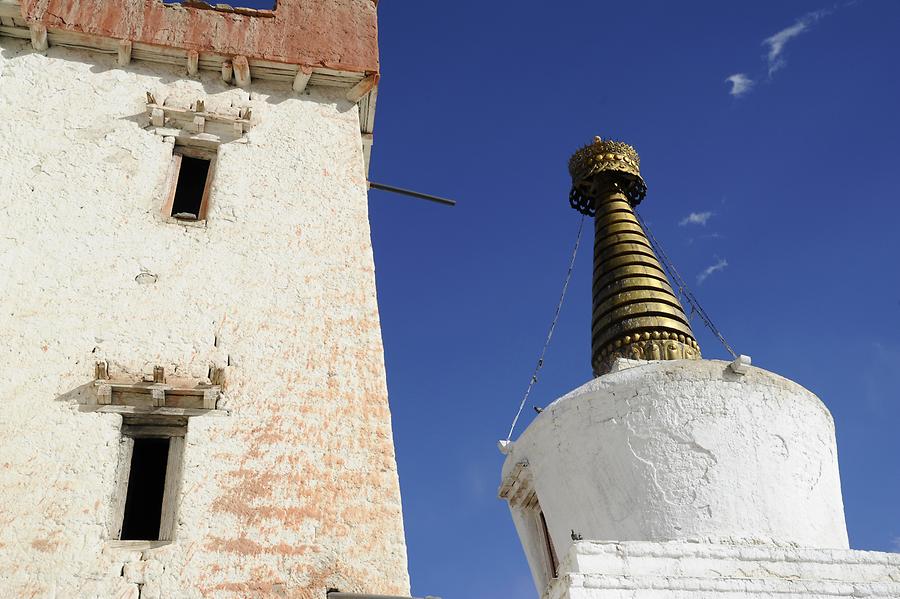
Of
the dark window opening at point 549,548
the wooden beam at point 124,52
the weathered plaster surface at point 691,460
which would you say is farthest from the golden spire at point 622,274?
the wooden beam at point 124,52

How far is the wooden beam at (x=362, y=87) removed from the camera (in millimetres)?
9852

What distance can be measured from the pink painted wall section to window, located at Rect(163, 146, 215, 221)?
1.32m

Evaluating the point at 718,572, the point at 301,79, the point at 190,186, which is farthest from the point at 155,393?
the point at 718,572

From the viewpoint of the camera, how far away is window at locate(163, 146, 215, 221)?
858 centimetres

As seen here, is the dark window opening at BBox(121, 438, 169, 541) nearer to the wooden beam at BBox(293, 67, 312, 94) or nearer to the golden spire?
the wooden beam at BBox(293, 67, 312, 94)

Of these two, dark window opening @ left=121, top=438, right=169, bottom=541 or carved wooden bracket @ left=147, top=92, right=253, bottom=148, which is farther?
carved wooden bracket @ left=147, top=92, right=253, bottom=148

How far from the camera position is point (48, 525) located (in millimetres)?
6137

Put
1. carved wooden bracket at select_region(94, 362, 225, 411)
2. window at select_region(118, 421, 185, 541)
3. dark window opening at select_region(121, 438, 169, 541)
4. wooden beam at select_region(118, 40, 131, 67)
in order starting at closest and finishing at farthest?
window at select_region(118, 421, 185, 541), dark window opening at select_region(121, 438, 169, 541), carved wooden bracket at select_region(94, 362, 225, 411), wooden beam at select_region(118, 40, 131, 67)

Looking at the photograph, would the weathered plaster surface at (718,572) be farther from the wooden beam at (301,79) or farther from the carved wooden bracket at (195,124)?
the wooden beam at (301,79)

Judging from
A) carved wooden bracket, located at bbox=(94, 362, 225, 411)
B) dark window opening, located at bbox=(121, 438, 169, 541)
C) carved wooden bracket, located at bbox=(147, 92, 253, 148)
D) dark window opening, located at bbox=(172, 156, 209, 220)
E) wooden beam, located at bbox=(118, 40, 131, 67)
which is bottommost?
dark window opening, located at bbox=(121, 438, 169, 541)

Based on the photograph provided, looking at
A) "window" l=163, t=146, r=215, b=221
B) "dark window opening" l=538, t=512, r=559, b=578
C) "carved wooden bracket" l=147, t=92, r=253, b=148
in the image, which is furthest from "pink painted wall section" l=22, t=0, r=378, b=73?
"dark window opening" l=538, t=512, r=559, b=578

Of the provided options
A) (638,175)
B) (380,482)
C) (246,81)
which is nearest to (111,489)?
(380,482)

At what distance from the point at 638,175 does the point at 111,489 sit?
361 inches

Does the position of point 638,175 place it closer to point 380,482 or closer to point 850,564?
point 850,564
